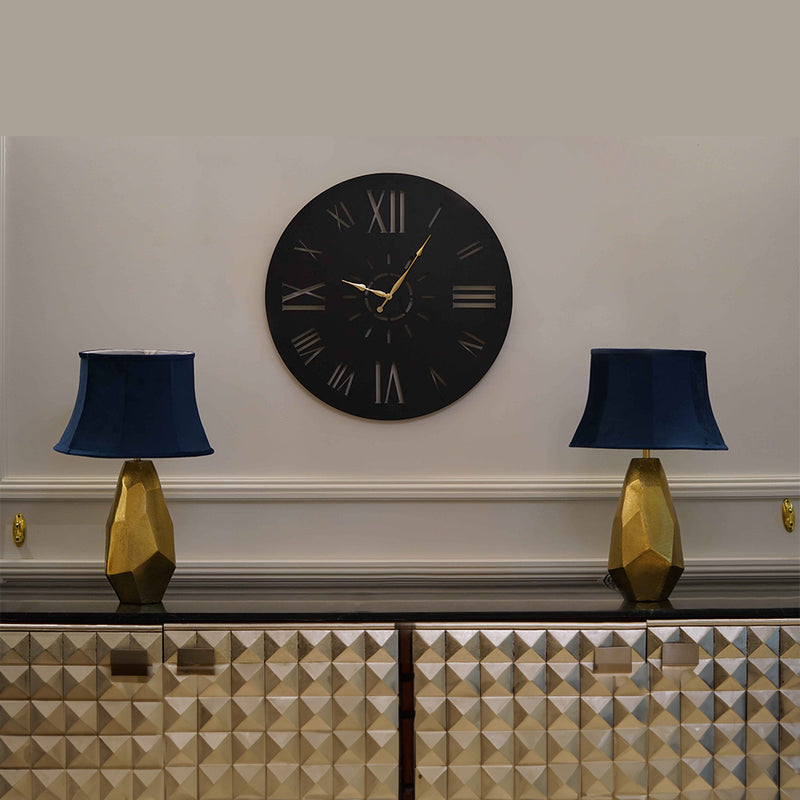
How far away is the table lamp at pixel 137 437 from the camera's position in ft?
6.72

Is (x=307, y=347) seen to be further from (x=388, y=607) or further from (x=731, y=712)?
(x=731, y=712)

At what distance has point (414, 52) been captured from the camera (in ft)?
8.02

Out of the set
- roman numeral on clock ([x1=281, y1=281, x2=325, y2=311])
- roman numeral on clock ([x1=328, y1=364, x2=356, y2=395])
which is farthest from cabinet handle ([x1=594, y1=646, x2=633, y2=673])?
roman numeral on clock ([x1=281, y1=281, x2=325, y2=311])

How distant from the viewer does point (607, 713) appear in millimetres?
2035

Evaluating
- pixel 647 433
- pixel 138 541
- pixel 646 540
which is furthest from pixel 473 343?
pixel 138 541

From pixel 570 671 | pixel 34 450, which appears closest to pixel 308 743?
pixel 570 671

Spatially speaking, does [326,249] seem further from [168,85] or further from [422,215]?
[168,85]

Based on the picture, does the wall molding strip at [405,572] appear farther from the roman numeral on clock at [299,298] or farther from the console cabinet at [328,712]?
the roman numeral on clock at [299,298]

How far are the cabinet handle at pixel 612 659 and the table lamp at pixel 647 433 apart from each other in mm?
186

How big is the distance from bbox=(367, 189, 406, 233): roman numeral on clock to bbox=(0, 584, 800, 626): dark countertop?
103 cm

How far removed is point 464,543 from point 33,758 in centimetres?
124

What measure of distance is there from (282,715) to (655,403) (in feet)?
3.77

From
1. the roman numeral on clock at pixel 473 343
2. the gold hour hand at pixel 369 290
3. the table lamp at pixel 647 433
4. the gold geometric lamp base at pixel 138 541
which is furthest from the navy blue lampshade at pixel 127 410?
the table lamp at pixel 647 433

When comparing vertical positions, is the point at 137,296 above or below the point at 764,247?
below
